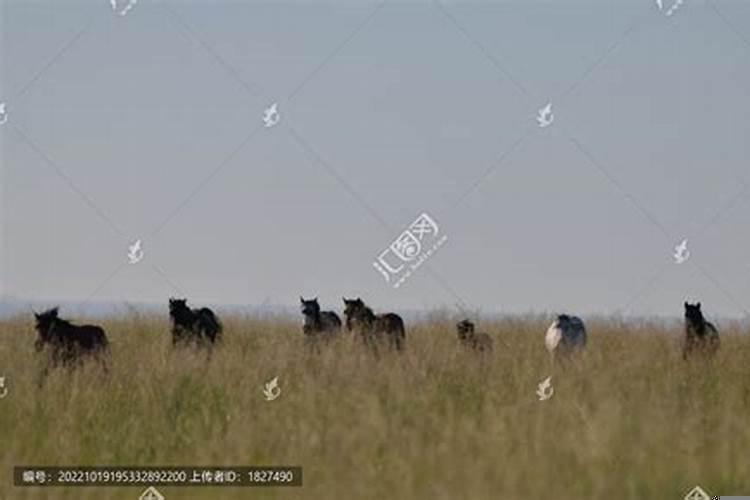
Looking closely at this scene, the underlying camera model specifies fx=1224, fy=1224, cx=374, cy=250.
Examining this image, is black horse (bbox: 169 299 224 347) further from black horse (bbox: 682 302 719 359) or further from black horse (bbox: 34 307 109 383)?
black horse (bbox: 682 302 719 359)

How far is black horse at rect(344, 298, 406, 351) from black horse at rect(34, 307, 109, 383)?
11.4ft

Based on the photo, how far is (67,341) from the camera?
11664 mm

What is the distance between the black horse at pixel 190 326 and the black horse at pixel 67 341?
1.62 meters

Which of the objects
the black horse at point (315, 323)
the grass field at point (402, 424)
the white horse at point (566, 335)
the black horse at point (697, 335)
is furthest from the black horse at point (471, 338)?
the black horse at point (697, 335)

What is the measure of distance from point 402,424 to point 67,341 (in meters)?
4.73

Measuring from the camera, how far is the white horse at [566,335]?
14.1 meters

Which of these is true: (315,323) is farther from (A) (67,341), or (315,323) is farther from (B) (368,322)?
(A) (67,341)

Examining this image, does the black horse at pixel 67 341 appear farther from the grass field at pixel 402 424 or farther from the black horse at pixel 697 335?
the black horse at pixel 697 335

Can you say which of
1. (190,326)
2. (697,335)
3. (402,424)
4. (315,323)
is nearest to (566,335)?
(697,335)

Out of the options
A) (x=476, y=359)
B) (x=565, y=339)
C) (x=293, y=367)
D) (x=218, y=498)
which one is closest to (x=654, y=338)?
(x=565, y=339)

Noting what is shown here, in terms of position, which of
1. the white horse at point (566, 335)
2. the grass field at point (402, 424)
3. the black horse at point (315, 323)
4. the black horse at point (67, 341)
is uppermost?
the black horse at point (315, 323)

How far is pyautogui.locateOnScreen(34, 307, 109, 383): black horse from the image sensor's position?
1141 cm

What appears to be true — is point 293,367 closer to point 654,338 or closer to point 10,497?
point 10,497

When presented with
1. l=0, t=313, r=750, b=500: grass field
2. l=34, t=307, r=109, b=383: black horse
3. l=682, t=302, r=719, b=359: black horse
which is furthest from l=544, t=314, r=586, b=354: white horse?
l=34, t=307, r=109, b=383: black horse
